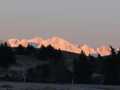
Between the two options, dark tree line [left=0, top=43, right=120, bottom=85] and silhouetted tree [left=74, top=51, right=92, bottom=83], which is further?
dark tree line [left=0, top=43, right=120, bottom=85]

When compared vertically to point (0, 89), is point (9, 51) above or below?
above

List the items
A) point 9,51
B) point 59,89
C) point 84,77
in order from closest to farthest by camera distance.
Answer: point 59,89
point 84,77
point 9,51

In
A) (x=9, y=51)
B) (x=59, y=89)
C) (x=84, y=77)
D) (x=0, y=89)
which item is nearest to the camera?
(x=0, y=89)

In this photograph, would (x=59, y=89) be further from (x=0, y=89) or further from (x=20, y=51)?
(x=20, y=51)

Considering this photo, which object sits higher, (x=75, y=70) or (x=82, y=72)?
(x=75, y=70)

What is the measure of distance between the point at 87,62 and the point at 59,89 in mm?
37702

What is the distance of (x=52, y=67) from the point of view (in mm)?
105062

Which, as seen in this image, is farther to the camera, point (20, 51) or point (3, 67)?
point (20, 51)

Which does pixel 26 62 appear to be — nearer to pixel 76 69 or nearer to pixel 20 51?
pixel 20 51

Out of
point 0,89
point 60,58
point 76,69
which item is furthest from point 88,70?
point 0,89

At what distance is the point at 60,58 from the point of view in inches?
4392

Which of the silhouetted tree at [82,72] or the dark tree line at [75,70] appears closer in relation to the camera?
the silhouetted tree at [82,72]

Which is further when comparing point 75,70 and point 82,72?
point 75,70

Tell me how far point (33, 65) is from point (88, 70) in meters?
11.4
